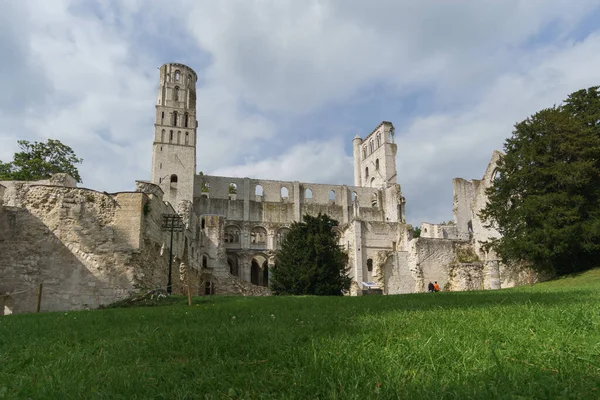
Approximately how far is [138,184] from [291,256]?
901 cm

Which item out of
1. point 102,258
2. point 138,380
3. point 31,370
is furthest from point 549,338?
point 102,258

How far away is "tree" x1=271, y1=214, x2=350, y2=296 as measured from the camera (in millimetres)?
21531

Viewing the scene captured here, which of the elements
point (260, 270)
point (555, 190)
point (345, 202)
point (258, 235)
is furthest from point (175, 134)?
point (555, 190)

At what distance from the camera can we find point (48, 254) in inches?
628

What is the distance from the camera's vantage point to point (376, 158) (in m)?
61.1

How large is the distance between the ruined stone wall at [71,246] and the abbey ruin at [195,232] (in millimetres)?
37

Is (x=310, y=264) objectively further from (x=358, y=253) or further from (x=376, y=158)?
(x=376, y=158)

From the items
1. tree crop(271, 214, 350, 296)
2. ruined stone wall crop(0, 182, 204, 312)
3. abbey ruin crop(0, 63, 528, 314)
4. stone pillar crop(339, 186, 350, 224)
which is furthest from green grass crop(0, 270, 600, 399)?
stone pillar crop(339, 186, 350, 224)

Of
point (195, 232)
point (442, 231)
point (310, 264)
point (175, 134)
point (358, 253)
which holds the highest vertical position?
point (175, 134)

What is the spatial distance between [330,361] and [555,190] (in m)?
23.0

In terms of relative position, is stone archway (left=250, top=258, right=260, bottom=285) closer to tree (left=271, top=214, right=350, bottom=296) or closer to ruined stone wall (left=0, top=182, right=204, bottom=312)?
tree (left=271, top=214, right=350, bottom=296)

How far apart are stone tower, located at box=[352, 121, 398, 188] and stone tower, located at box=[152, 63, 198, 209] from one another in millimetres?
25532

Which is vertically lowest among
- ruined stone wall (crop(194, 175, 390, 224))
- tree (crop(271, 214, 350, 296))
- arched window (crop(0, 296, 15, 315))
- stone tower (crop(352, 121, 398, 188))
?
arched window (crop(0, 296, 15, 315))

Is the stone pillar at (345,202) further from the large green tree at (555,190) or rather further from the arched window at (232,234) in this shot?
the large green tree at (555,190)
